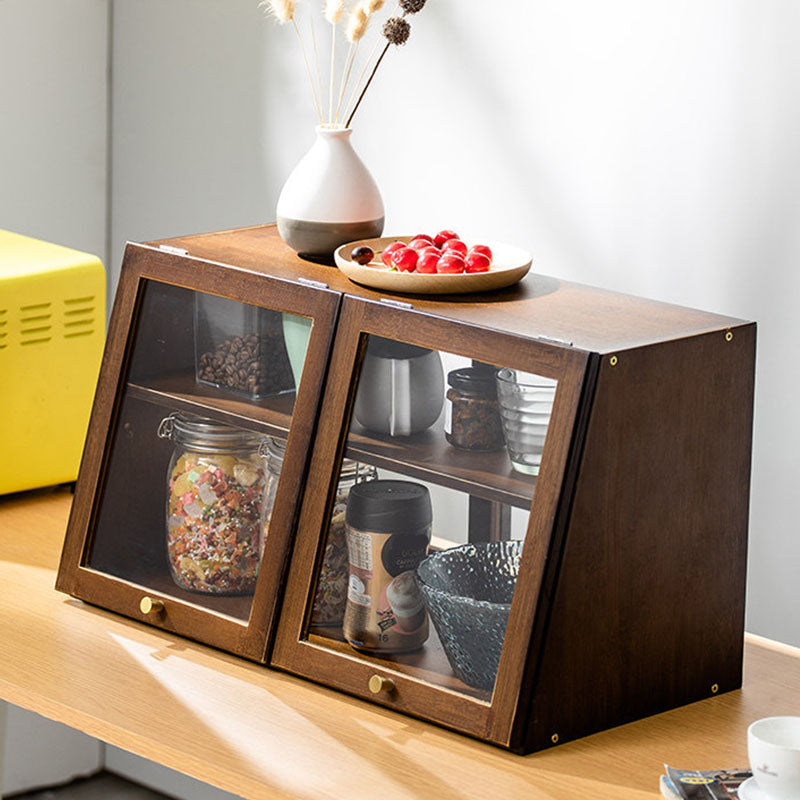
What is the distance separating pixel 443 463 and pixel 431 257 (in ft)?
0.84

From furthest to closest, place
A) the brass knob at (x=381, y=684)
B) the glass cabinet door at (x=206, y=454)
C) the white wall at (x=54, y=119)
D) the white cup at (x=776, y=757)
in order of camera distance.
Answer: the white wall at (x=54, y=119)
the glass cabinet door at (x=206, y=454)
the brass knob at (x=381, y=684)
the white cup at (x=776, y=757)

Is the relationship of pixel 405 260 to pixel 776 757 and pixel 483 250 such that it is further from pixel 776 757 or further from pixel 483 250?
pixel 776 757

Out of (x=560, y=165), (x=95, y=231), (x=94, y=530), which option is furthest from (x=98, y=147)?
(x=94, y=530)

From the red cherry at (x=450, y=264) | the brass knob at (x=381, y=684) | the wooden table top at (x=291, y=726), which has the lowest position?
the wooden table top at (x=291, y=726)

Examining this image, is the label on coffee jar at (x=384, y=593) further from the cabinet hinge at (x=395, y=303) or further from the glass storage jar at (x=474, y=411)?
the cabinet hinge at (x=395, y=303)

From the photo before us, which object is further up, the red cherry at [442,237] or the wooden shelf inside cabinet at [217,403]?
the red cherry at [442,237]

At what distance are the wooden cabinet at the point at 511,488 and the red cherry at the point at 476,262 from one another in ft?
0.13

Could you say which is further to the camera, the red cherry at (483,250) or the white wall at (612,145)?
the white wall at (612,145)

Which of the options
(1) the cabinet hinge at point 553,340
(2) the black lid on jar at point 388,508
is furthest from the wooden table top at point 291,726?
(1) the cabinet hinge at point 553,340

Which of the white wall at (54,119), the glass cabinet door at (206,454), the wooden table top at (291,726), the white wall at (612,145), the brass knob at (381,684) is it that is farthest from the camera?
the white wall at (54,119)

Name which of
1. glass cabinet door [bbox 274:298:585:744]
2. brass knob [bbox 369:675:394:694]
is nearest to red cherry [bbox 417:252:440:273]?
glass cabinet door [bbox 274:298:585:744]

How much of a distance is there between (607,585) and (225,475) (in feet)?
1.74

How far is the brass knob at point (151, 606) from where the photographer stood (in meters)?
1.79

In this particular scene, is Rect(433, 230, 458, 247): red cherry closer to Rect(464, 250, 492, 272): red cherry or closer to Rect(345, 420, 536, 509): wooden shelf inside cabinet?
Rect(464, 250, 492, 272): red cherry
